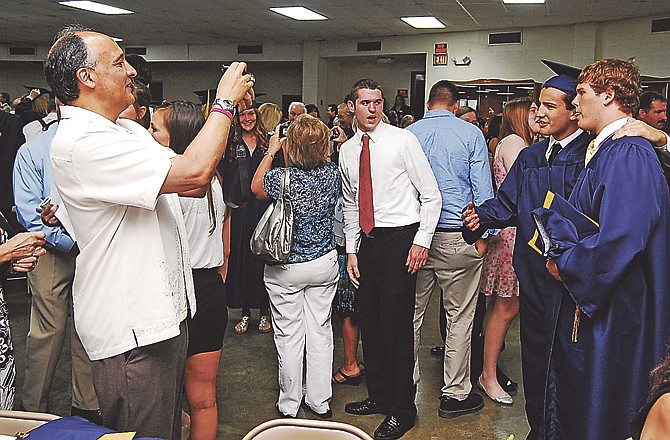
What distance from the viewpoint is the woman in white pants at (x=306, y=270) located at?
3.46 metres

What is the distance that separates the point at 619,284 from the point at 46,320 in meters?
2.64

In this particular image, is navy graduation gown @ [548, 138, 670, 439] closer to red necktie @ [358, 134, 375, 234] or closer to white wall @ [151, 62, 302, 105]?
red necktie @ [358, 134, 375, 234]

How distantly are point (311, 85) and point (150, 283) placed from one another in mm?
14380

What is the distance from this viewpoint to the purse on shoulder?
11.3 feet

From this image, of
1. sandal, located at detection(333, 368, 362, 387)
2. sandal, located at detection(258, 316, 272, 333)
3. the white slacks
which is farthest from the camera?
sandal, located at detection(258, 316, 272, 333)

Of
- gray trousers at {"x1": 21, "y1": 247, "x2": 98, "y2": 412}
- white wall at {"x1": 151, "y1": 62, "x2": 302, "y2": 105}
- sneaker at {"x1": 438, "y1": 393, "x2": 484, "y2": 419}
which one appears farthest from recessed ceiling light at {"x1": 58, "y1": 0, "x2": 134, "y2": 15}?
sneaker at {"x1": 438, "y1": 393, "x2": 484, "y2": 419}

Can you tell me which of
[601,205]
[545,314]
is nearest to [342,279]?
[545,314]

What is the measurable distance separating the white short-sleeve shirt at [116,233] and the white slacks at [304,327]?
165cm

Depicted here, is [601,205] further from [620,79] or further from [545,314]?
[545,314]

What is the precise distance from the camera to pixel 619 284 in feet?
7.61

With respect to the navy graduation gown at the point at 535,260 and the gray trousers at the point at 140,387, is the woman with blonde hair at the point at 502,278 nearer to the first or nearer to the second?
the navy graduation gown at the point at 535,260

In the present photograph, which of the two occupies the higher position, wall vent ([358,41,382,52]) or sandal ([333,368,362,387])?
wall vent ([358,41,382,52])

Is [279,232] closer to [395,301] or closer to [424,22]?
[395,301]

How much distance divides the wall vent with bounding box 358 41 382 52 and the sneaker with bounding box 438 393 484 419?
11910 mm
